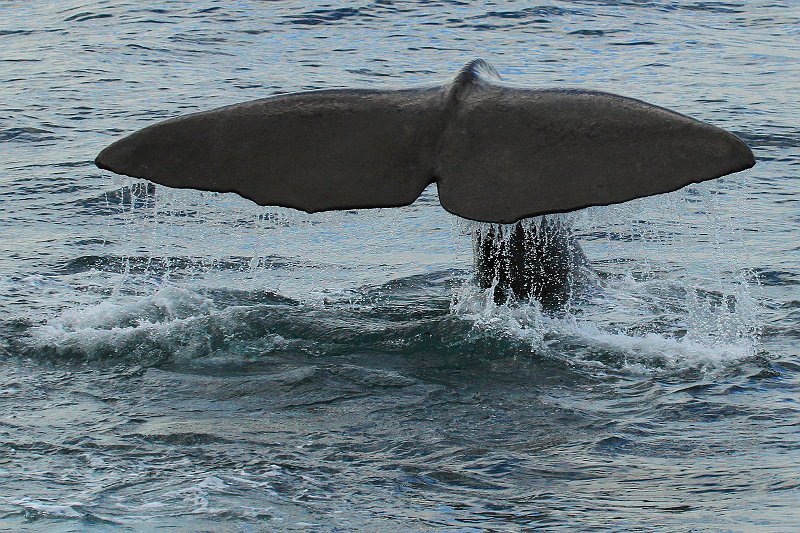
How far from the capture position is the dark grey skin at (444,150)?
478cm

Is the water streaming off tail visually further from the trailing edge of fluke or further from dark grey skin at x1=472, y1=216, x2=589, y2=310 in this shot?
the trailing edge of fluke

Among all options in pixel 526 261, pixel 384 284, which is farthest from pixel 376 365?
pixel 384 284

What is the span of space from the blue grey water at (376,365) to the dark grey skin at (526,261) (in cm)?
11

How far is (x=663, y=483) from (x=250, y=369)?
2.04 metres

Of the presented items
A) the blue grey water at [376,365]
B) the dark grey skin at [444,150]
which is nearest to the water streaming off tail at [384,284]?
the blue grey water at [376,365]

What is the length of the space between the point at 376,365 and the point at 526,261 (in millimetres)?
824

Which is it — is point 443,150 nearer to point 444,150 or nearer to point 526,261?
point 444,150


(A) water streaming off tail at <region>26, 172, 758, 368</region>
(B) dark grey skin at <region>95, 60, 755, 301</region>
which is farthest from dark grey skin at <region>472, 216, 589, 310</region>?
(B) dark grey skin at <region>95, 60, 755, 301</region>

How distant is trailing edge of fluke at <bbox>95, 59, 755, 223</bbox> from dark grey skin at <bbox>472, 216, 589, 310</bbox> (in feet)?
2.73

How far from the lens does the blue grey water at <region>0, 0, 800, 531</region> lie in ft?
14.8


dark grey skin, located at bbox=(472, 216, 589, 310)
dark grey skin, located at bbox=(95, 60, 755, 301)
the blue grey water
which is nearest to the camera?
the blue grey water

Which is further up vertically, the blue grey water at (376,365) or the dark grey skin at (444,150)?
the dark grey skin at (444,150)

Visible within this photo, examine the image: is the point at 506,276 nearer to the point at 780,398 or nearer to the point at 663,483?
the point at 780,398

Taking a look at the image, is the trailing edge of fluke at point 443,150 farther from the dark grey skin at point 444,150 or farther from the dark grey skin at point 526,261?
the dark grey skin at point 526,261
